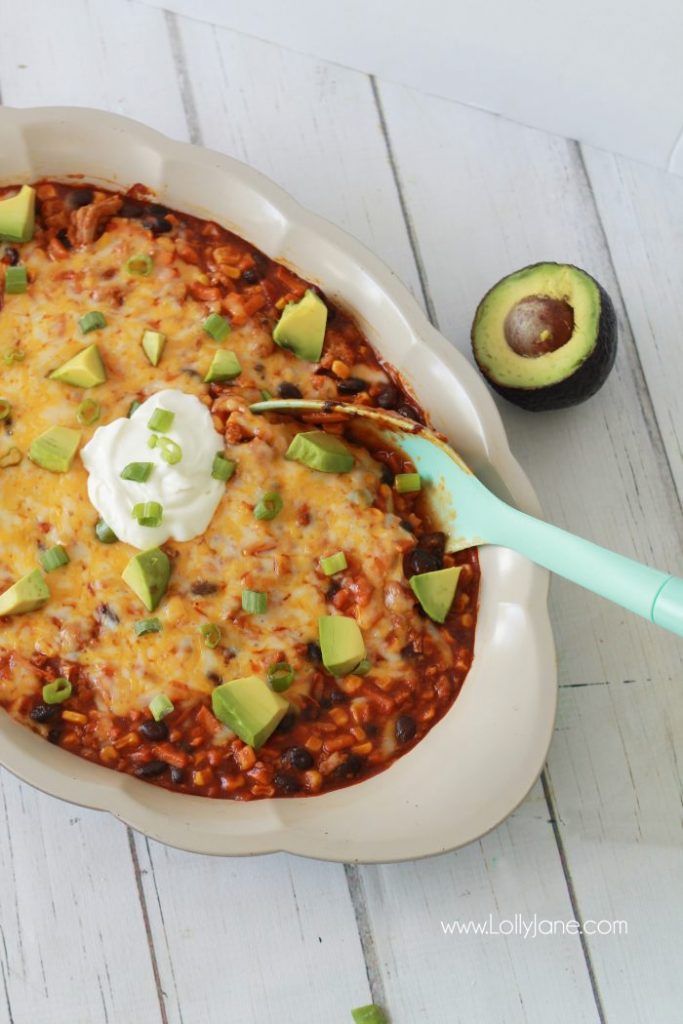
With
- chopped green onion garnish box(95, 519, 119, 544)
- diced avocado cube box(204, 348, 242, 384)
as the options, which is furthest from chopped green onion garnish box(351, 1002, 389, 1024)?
diced avocado cube box(204, 348, 242, 384)

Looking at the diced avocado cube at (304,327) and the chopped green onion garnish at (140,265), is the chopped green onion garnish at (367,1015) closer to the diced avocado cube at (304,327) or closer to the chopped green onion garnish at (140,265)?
the diced avocado cube at (304,327)

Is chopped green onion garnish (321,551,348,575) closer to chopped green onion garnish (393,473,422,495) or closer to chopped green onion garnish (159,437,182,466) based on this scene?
chopped green onion garnish (393,473,422,495)

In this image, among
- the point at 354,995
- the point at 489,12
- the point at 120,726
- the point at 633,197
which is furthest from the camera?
the point at 633,197

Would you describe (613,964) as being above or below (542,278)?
below

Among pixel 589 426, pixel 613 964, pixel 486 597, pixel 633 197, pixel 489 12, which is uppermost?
pixel 489 12

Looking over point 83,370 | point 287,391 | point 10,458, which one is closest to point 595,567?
point 287,391

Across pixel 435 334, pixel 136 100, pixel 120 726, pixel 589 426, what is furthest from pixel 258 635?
pixel 136 100

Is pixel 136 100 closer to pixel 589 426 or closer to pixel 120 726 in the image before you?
pixel 589 426
